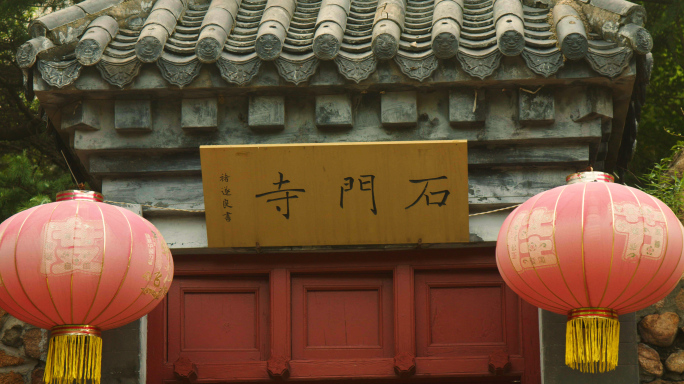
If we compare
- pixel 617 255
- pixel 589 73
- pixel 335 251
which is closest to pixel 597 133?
pixel 589 73

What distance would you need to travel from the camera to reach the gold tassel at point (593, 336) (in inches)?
195

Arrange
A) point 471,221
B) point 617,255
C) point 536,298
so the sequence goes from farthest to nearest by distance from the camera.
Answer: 1. point 471,221
2. point 536,298
3. point 617,255

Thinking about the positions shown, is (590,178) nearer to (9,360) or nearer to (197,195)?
(197,195)

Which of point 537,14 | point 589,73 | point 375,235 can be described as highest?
point 537,14

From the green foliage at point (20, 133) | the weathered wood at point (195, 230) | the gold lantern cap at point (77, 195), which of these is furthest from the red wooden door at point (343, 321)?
the green foliage at point (20, 133)

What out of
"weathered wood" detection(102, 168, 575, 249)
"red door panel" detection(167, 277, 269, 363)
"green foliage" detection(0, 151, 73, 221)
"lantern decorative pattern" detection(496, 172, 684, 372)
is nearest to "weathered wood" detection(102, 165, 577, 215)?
"weathered wood" detection(102, 168, 575, 249)

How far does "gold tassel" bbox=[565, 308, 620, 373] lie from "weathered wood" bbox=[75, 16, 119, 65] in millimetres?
3515

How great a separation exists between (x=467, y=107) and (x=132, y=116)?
7.67 feet

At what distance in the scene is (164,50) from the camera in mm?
5918

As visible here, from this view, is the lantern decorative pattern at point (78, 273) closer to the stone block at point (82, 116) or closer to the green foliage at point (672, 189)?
the stone block at point (82, 116)

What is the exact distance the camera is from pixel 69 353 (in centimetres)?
509

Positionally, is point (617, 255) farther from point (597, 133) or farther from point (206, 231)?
point (206, 231)

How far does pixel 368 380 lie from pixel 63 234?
90.7 inches

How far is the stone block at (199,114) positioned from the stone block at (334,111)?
2.40ft
